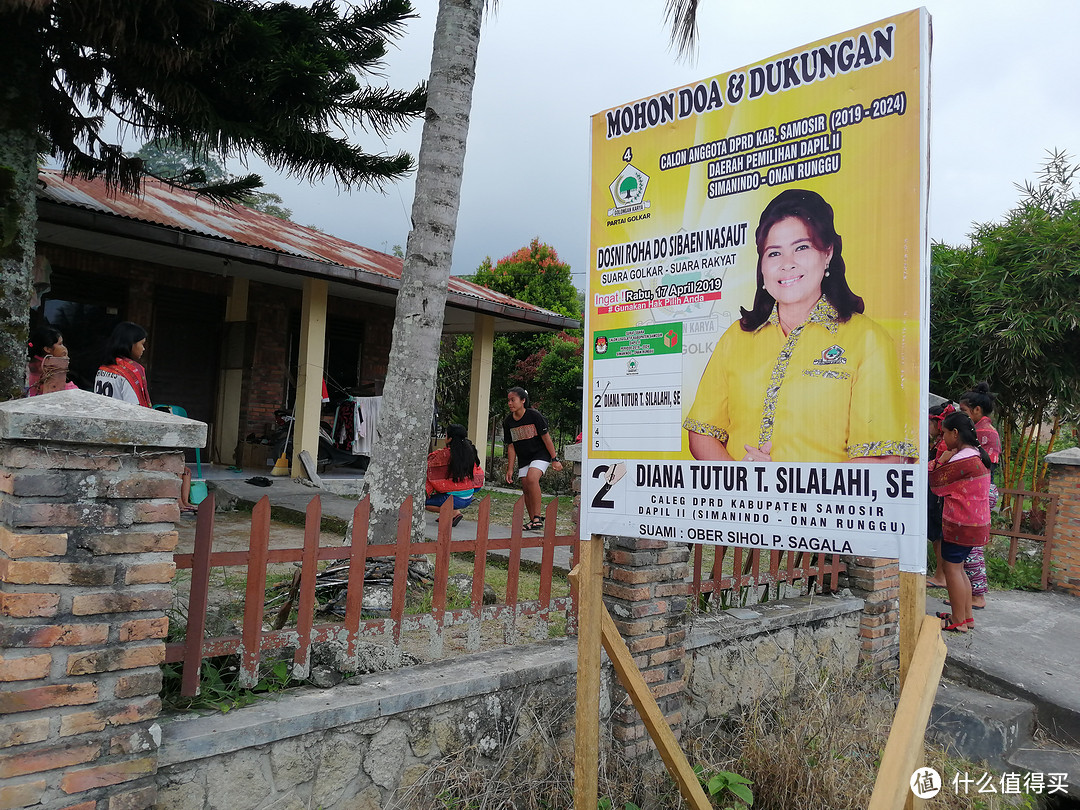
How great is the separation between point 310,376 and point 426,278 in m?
5.99

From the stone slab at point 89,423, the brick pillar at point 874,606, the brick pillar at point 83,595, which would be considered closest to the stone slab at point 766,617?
the brick pillar at point 874,606

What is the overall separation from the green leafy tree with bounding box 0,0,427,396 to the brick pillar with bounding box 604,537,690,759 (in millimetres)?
3869

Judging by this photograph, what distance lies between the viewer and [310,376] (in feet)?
31.4

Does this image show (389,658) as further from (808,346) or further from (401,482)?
(808,346)

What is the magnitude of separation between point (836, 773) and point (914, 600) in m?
1.60

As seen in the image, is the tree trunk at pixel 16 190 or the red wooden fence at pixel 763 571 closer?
the red wooden fence at pixel 763 571

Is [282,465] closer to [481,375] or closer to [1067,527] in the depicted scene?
[481,375]

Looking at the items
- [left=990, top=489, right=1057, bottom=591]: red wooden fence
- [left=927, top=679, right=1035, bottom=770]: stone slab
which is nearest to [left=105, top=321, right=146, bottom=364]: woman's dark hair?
[left=927, top=679, right=1035, bottom=770]: stone slab

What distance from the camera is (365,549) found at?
2623 mm

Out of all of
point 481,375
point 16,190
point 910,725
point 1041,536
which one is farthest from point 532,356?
point 910,725

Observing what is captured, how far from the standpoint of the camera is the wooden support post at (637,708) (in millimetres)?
2291

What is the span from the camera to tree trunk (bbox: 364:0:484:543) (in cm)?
398

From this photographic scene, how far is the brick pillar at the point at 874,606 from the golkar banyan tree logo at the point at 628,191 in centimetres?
336

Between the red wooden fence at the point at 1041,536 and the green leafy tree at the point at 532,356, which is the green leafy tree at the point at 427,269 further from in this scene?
the green leafy tree at the point at 532,356
